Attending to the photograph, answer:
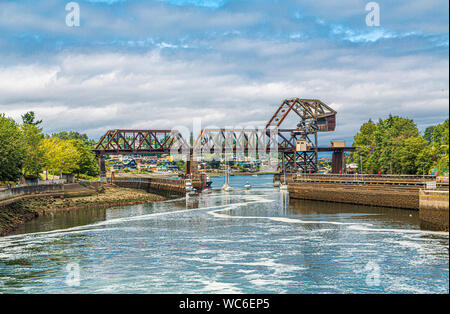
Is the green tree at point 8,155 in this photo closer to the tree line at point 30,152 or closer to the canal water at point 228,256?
the tree line at point 30,152

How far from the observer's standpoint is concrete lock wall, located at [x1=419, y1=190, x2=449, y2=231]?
58125 mm

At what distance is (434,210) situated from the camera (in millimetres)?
60094

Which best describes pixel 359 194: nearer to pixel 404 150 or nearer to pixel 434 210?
pixel 404 150

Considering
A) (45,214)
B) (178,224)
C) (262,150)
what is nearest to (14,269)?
(178,224)

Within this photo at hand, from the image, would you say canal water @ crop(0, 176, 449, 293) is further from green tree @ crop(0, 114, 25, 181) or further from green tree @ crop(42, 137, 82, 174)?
green tree @ crop(42, 137, 82, 174)

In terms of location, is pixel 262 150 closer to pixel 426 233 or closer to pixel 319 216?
pixel 319 216

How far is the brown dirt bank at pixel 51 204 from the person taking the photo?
7144cm

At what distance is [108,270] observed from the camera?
139ft

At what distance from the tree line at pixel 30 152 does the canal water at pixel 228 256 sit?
1381 cm

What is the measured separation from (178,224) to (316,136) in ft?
430

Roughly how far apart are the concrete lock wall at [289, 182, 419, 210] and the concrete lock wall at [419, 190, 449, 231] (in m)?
20.2
